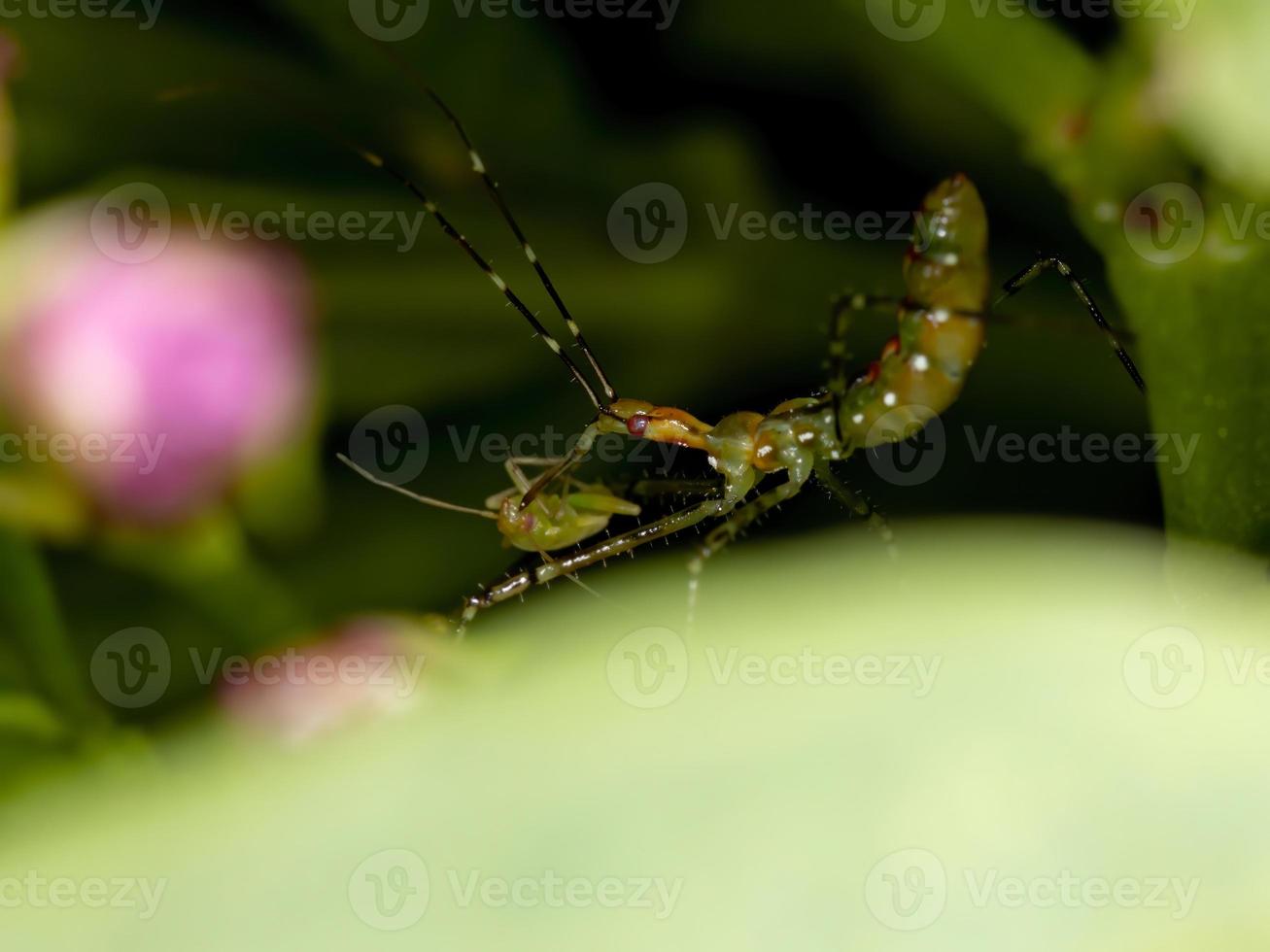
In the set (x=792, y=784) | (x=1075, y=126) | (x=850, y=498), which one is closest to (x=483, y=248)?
(x=850, y=498)

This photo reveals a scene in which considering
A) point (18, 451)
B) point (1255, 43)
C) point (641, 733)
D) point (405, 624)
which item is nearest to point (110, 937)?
point (641, 733)

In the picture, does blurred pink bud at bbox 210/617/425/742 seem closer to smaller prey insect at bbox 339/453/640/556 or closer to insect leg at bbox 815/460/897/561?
smaller prey insect at bbox 339/453/640/556

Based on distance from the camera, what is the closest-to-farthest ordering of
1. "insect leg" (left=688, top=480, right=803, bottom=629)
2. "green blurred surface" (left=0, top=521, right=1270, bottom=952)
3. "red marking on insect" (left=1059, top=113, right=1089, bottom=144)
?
"green blurred surface" (left=0, top=521, right=1270, bottom=952) < "red marking on insect" (left=1059, top=113, right=1089, bottom=144) < "insect leg" (left=688, top=480, right=803, bottom=629)

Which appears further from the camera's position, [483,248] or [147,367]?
[483,248]

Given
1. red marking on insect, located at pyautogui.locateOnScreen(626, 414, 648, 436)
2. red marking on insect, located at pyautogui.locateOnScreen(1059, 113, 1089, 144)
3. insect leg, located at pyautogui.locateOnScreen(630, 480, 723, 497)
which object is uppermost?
red marking on insect, located at pyautogui.locateOnScreen(1059, 113, 1089, 144)

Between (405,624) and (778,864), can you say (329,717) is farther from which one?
(778,864)

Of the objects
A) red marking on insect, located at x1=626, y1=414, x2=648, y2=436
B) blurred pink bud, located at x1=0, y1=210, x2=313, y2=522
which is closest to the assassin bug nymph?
red marking on insect, located at x1=626, y1=414, x2=648, y2=436

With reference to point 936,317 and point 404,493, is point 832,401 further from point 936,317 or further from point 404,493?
point 404,493
